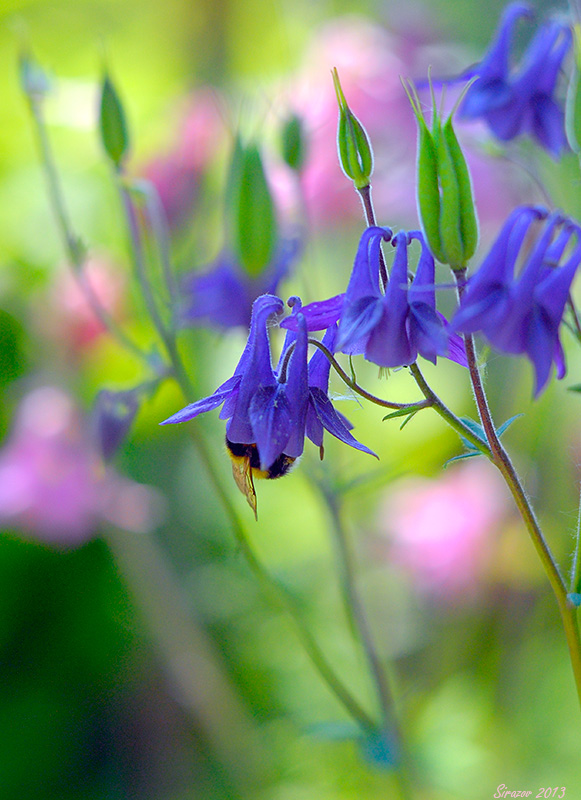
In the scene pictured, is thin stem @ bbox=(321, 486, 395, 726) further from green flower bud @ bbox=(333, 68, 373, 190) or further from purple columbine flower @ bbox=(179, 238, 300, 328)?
green flower bud @ bbox=(333, 68, 373, 190)

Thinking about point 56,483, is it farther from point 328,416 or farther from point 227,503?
point 328,416

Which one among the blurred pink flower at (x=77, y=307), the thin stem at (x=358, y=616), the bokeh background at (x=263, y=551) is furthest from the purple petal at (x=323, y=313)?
the blurred pink flower at (x=77, y=307)

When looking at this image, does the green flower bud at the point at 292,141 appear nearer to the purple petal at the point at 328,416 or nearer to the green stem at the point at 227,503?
the green stem at the point at 227,503

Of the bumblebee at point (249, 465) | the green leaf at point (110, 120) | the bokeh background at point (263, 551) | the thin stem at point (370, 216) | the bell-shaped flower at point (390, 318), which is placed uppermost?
the green leaf at point (110, 120)

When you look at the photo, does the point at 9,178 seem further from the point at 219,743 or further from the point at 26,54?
the point at 219,743

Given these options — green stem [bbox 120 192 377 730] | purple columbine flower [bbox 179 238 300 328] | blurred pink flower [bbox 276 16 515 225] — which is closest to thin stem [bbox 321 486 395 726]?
green stem [bbox 120 192 377 730]

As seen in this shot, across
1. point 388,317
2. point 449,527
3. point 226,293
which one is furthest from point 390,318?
point 449,527
